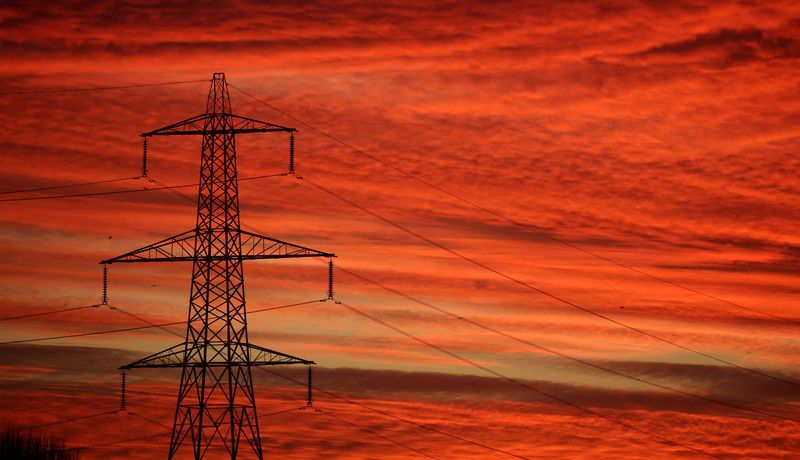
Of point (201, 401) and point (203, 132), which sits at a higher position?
point (203, 132)

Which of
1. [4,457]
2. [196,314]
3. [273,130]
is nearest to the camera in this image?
[273,130]

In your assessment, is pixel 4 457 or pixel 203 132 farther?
pixel 4 457

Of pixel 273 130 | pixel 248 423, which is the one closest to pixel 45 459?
pixel 248 423

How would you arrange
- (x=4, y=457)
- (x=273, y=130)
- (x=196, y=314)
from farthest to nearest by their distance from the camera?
(x=4, y=457), (x=196, y=314), (x=273, y=130)

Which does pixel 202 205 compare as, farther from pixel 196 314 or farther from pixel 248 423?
pixel 248 423

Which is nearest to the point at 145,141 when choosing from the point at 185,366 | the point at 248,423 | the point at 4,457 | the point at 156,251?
the point at 156,251

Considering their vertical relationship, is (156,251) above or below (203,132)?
below

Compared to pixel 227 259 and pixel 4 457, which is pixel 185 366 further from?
pixel 4 457

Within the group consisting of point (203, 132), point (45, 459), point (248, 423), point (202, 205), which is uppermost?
point (203, 132)

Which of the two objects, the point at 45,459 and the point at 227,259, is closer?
the point at 227,259
